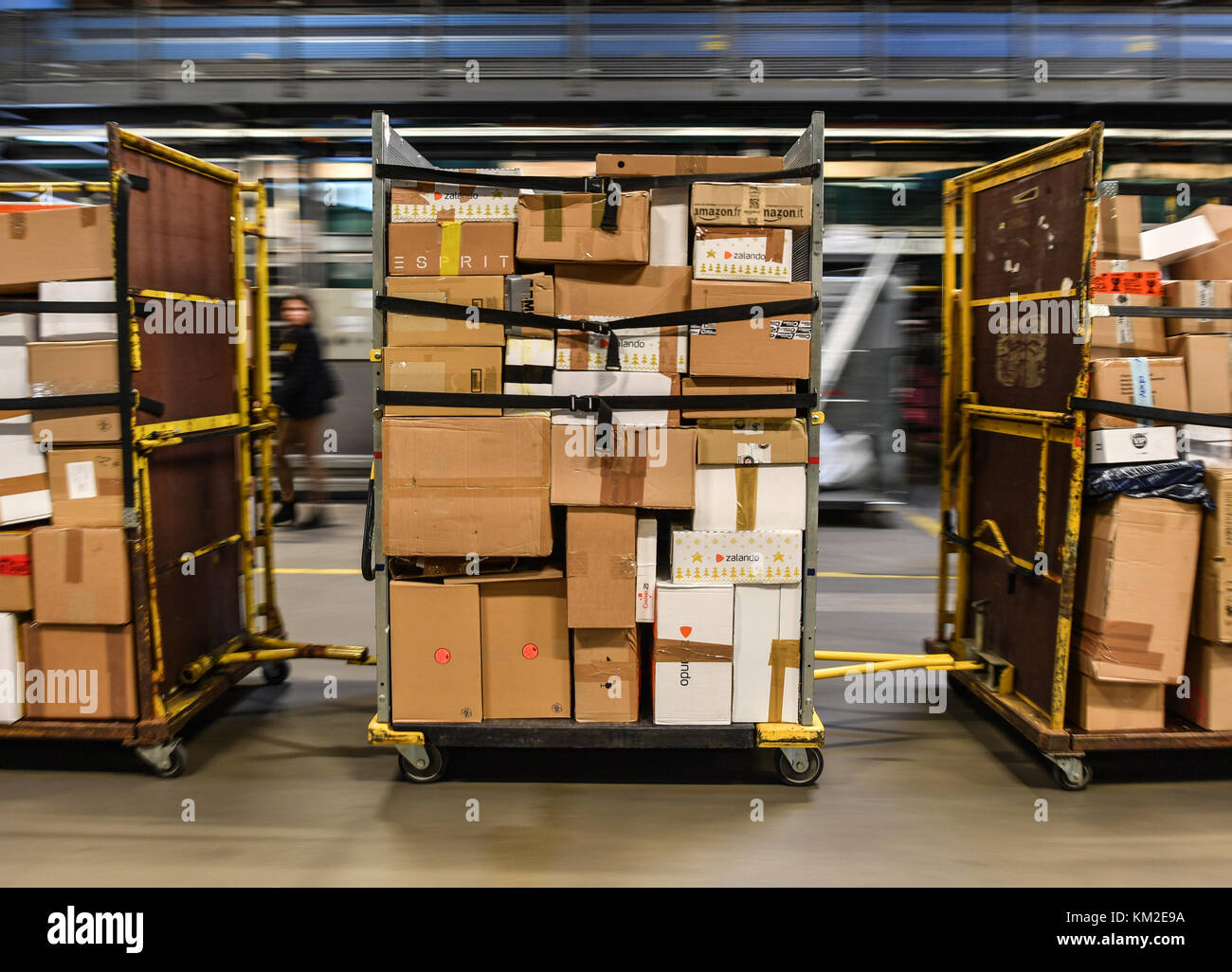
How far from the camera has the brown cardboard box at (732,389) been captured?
326 centimetres

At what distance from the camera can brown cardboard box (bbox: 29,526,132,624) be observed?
11.2 feet

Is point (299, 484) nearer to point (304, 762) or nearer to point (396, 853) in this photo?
point (304, 762)

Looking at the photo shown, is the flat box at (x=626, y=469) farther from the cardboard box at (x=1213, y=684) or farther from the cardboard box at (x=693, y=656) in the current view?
the cardboard box at (x=1213, y=684)

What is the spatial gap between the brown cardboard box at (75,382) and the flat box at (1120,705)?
4.07 meters

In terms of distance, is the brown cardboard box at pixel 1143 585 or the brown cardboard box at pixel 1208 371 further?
the brown cardboard box at pixel 1208 371

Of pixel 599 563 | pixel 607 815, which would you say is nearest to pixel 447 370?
pixel 599 563

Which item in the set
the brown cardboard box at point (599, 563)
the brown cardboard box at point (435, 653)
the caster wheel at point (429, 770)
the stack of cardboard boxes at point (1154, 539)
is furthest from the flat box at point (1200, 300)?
the caster wheel at point (429, 770)

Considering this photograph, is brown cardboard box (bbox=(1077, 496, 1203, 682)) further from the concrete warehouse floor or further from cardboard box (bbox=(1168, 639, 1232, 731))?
the concrete warehouse floor

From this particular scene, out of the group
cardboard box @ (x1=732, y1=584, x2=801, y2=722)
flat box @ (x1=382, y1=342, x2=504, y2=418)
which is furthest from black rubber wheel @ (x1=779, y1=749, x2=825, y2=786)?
flat box @ (x1=382, y1=342, x2=504, y2=418)

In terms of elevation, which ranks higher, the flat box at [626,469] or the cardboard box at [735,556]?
the flat box at [626,469]

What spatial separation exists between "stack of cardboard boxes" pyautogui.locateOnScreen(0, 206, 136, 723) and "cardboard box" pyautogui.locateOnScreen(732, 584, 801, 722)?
248 centimetres

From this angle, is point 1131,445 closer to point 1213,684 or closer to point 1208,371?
point 1208,371

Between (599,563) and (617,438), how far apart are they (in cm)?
49

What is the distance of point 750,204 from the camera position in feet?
10.5
